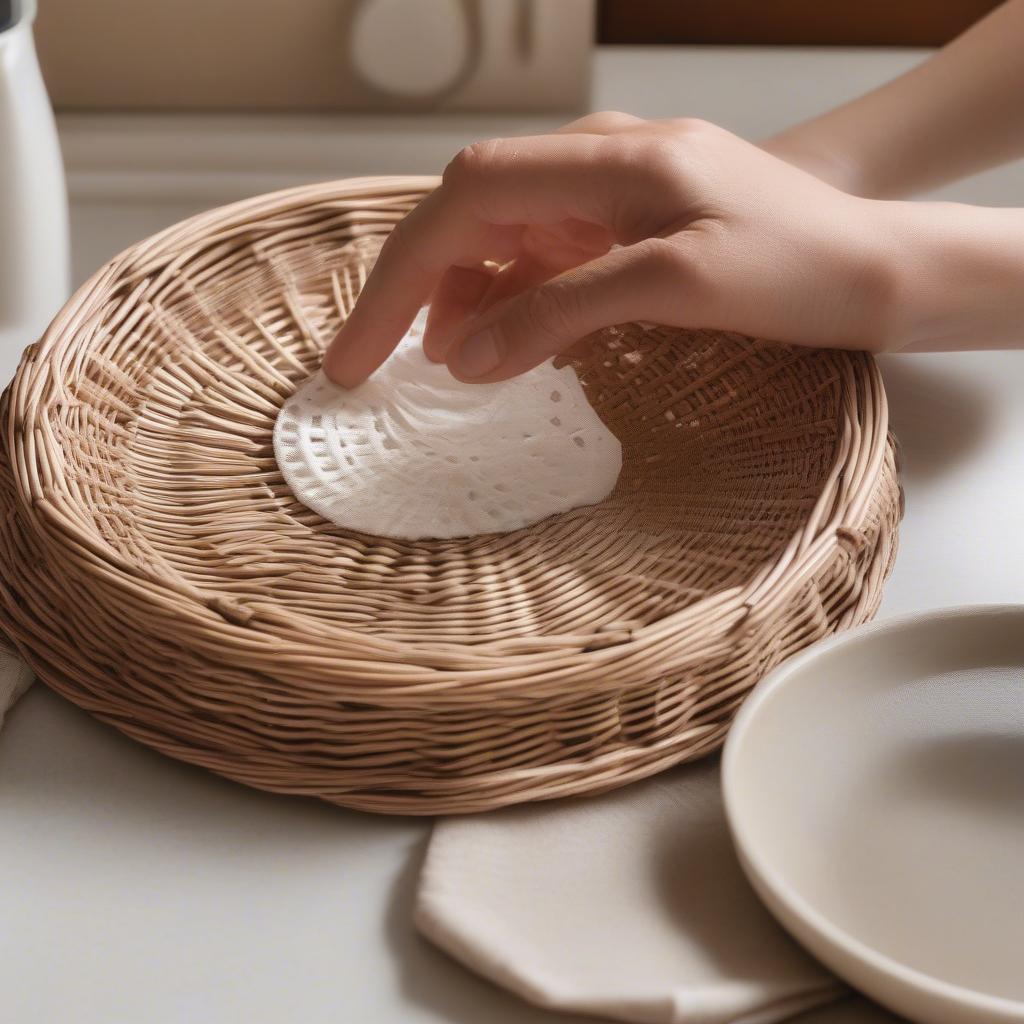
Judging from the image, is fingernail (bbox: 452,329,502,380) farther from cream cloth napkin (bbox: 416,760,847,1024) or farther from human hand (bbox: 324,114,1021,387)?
cream cloth napkin (bbox: 416,760,847,1024)

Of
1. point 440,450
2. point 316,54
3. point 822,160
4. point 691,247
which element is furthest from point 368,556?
point 316,54

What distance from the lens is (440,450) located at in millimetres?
564

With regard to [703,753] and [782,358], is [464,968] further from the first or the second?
[782,358]

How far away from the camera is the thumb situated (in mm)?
488

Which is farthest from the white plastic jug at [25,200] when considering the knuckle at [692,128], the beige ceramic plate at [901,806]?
the beige ceramic plate at [901,806]

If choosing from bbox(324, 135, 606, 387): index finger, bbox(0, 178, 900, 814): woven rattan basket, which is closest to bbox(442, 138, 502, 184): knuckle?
bbox(324, 135, 606, 387): index finger

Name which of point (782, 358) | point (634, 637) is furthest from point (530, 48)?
point (634, 637)

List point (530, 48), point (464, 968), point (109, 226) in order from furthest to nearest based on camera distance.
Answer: point (530, 48)
point (109, 226)
point (464, 968)

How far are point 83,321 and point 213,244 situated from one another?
9cm

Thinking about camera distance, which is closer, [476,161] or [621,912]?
[621,912]

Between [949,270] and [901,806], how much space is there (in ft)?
0.74

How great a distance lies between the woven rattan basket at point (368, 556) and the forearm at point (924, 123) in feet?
0.45

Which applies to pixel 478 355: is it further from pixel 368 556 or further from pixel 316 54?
pixel 316 54

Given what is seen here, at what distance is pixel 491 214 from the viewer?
538 mm
